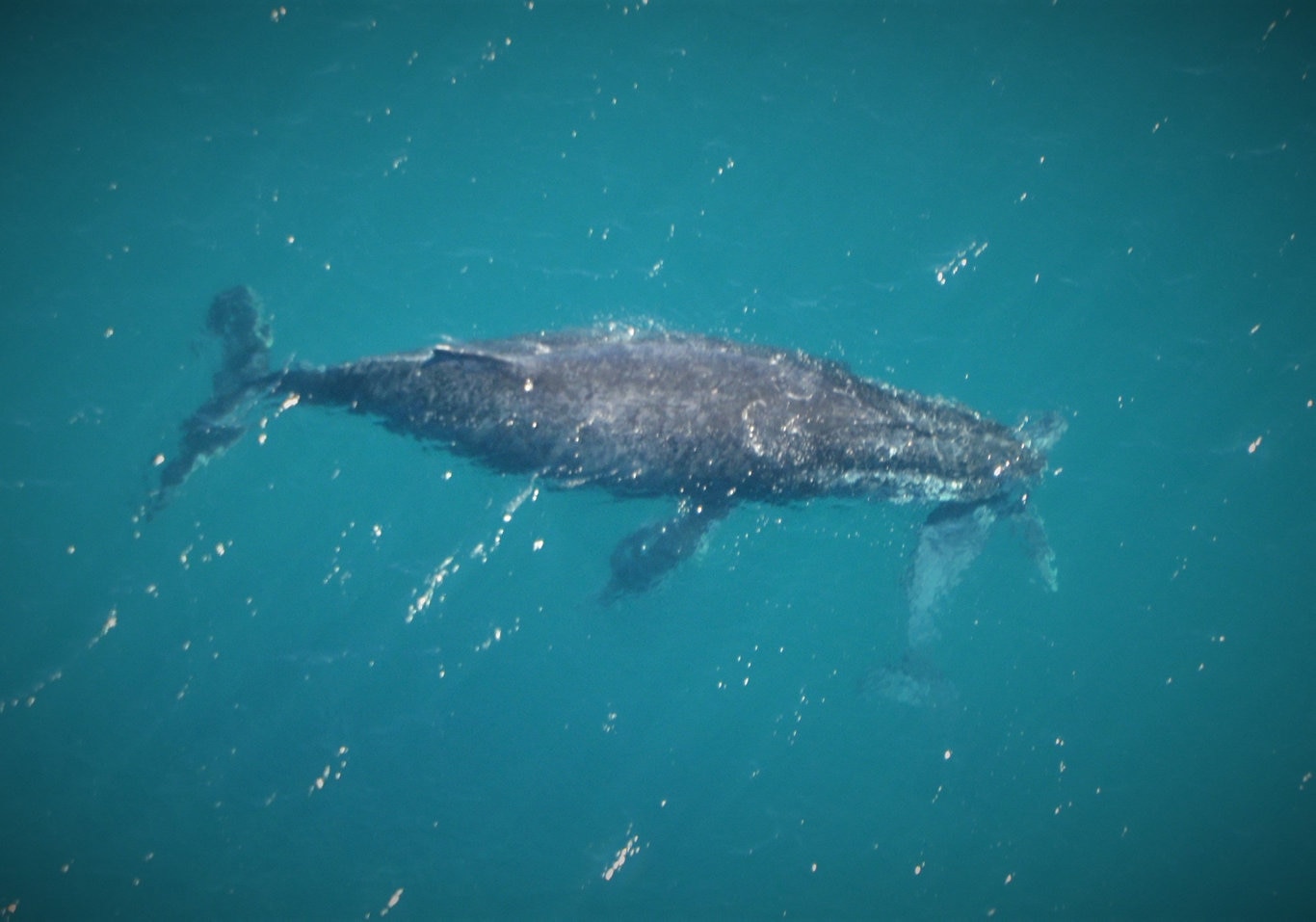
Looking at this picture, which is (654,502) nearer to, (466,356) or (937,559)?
(466,356)

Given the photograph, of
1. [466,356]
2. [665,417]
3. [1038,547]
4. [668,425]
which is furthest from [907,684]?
[466,356]

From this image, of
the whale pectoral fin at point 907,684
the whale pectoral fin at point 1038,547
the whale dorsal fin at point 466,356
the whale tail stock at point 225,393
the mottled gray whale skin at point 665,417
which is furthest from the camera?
the whale pectoral fin at point 1038,547

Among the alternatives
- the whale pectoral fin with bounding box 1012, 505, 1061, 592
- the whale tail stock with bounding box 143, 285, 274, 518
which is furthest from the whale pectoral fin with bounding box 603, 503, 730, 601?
the whale tail stock with bounding box 143, 285, 274, 518

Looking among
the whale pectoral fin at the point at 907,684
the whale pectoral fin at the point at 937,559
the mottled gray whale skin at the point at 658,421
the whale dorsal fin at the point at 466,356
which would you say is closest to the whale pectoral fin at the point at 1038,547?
the whale pectoral fin at the point at 937,559

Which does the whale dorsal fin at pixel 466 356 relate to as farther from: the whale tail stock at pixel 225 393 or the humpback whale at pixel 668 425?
the whale tail stock at pixel 225 393

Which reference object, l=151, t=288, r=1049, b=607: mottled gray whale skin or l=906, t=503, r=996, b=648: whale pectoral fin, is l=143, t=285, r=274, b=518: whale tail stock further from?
l=906, t=503, r=996, b=648: whale pectoral fin

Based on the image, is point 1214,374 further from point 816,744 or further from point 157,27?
point 157,27

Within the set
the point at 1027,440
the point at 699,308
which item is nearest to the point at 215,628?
the point at 699,308
